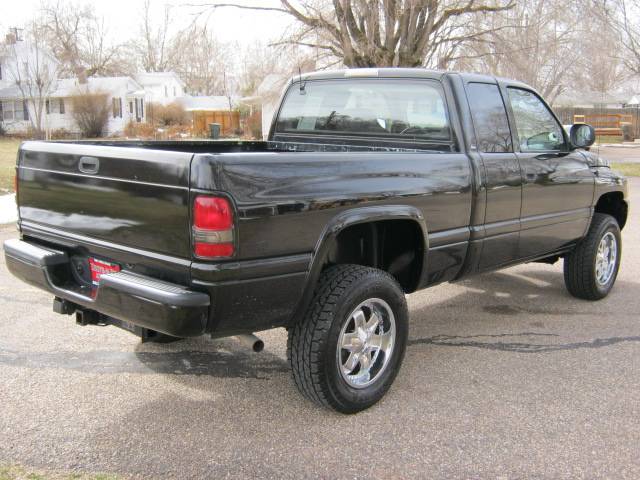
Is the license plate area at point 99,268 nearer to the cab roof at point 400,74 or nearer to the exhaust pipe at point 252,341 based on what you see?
the exhaust pipe at point 252,341

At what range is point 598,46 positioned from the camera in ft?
77.1

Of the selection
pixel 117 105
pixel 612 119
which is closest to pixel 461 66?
pixel 612 119

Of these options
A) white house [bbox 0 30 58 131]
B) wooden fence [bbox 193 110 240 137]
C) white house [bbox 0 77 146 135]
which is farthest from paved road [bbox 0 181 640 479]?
white house [bbox 0 30 58 131]

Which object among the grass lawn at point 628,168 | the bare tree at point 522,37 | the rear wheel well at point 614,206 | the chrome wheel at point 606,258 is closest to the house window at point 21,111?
the bare tree at point 522,37

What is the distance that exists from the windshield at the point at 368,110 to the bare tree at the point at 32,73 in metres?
36.4

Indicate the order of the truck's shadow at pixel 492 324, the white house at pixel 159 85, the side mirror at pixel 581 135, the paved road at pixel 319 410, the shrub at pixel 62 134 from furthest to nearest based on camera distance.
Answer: the white house at pixel 159 85, the shrub at pixel 62 134, the side mirror at pixel 581 135, the truck's shadow at pixel 492 324, the paved road at pixel 319 410

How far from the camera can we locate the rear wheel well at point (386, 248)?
3790 millimetres

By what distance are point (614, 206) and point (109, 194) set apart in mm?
4757

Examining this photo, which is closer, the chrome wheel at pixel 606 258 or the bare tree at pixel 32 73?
the chrome wheel at pixel 606 258

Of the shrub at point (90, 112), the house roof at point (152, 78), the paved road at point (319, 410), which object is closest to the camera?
the paved road at point (319, 410)

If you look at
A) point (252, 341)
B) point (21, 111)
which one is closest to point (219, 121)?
point (21, 111)

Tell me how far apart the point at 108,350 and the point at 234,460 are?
177 cm

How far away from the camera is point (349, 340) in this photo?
3537 millimetres

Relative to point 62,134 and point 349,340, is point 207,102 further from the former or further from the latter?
point 349,340
